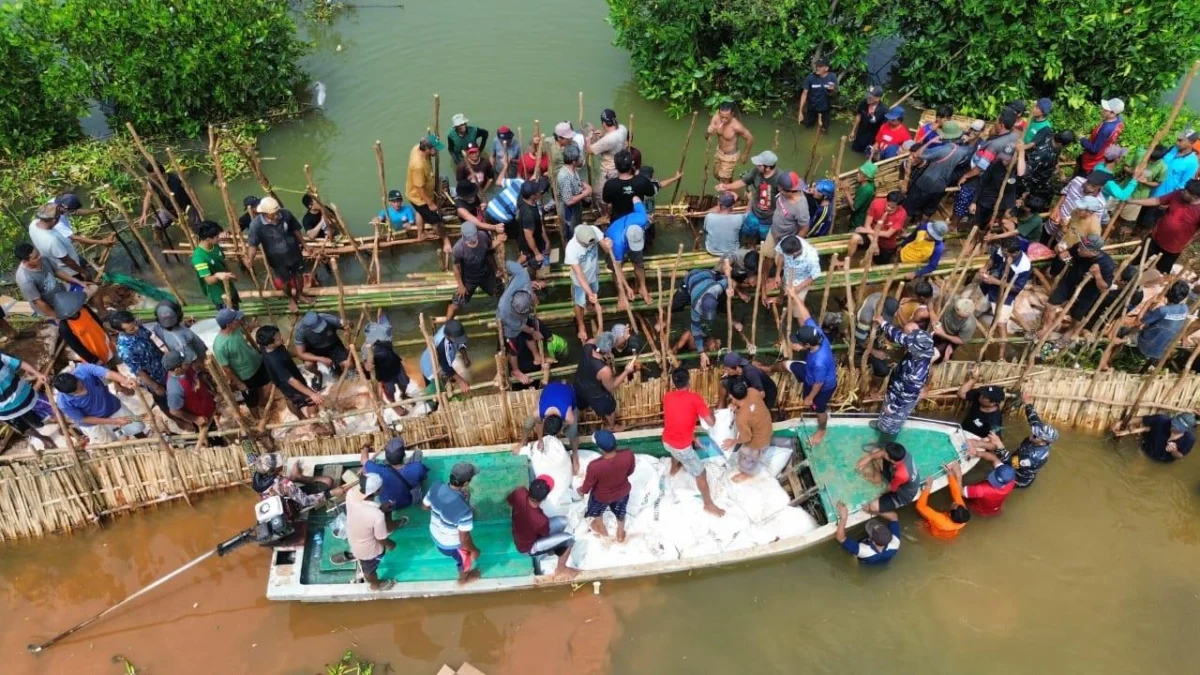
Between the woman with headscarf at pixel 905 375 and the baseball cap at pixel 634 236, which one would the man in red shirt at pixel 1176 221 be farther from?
the baseball cap at pixel 634 236

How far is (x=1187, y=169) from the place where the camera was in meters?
9.56

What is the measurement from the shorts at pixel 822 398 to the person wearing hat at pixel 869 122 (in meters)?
5.45

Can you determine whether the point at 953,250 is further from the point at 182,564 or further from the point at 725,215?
the point at 182,564

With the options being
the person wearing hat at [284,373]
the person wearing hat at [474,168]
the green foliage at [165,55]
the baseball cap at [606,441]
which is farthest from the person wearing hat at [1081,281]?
the green foliage at [165,55]

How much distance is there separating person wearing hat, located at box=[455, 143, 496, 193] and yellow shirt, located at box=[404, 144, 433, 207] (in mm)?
530

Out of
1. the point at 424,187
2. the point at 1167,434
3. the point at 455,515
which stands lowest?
the point at 1167,434

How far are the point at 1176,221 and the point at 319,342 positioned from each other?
9828 millimetres

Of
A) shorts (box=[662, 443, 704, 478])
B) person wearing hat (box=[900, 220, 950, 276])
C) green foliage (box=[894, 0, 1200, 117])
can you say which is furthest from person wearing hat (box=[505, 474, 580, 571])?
green foliage (box=[894, 0, 1200, 117])

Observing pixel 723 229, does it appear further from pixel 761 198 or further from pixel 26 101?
pixel 26 101

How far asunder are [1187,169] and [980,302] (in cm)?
378

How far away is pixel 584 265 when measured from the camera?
8.34 meters

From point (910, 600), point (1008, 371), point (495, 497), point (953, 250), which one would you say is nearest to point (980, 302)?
point (1008, 371)

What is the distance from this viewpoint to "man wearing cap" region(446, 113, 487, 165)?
10.4 m

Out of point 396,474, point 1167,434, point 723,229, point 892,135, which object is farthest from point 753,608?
point 892,135
